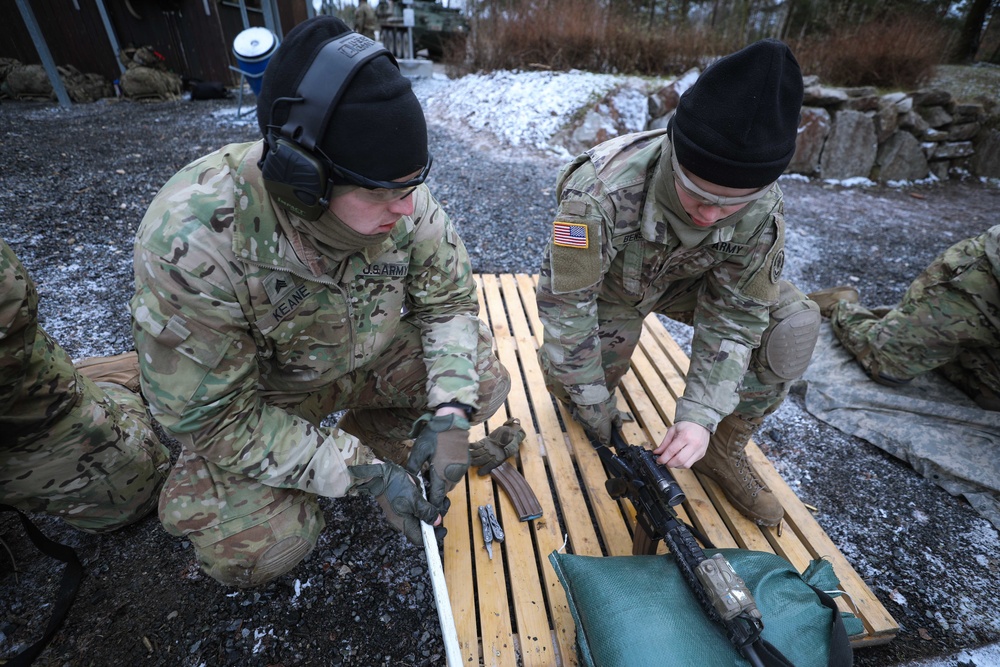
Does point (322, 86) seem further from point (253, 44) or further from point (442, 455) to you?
point (253, 44)

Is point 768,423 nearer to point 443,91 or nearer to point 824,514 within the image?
point 824,514

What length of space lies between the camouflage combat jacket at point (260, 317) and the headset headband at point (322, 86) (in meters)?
0.33

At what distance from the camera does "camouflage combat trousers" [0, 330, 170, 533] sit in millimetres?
1668

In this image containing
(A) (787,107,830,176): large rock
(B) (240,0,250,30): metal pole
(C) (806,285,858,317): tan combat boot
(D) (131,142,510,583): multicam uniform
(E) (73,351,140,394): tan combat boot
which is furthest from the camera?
(B) (240,0,250,30): metal pole

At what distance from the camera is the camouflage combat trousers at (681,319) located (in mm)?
2129

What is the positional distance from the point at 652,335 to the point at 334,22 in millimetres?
2691

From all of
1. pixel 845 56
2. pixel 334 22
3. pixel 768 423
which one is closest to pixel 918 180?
pixel 845 56

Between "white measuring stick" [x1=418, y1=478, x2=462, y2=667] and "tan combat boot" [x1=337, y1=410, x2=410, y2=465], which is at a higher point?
"white measuring stick" [x1=418, y1=478, x2=462, y2=667]

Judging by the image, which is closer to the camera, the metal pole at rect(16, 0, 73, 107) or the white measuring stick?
the white measuring stick

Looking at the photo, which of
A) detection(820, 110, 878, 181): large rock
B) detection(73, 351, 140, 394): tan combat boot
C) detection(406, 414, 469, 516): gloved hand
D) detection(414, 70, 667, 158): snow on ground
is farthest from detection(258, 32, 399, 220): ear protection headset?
detection(820, 110, 878, 181): large rock

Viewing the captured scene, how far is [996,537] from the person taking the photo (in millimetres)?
2385

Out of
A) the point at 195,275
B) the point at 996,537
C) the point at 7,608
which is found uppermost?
the point at 195,275

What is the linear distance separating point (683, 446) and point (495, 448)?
87 cm

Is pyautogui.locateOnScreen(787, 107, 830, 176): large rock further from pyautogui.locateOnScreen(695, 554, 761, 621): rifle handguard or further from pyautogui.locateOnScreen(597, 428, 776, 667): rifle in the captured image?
pyautogui.locateOnScreen(695, 554, 761, 621): rifle handguard
